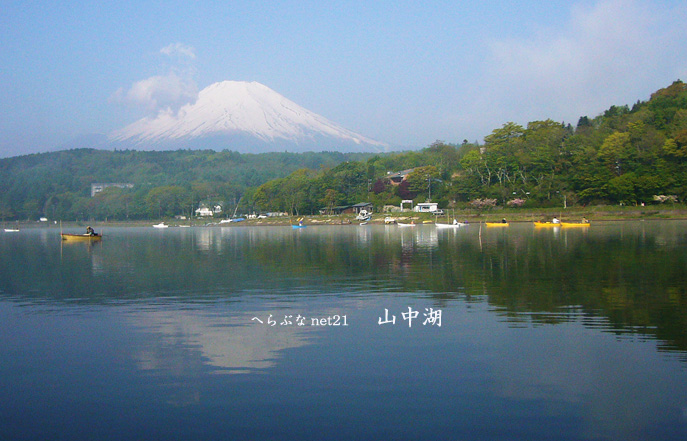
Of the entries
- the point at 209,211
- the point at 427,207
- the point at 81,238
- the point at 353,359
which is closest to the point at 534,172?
the point at 427,207

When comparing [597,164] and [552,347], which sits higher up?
[597,164]

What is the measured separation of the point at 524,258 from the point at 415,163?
95227 millimetres

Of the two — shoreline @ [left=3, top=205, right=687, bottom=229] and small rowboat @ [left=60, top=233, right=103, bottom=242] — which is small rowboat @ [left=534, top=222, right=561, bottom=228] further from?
small rowboat @ [left=60, top=233, right=103, bottom=242]

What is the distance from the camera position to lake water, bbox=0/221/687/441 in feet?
20.1

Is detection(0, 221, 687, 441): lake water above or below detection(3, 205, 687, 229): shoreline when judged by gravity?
below

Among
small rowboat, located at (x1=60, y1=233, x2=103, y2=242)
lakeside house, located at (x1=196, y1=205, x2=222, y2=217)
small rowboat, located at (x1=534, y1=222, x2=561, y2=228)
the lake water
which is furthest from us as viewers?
lakeside house, located at (x1=196, y1=205, x2=222, y2=217)

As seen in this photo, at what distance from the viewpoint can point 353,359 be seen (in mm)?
8406

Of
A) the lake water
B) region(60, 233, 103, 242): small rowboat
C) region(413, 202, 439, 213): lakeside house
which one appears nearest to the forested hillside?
region(413, 202, 439, 213): lakeside house

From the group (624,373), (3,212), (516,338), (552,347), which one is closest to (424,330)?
(516,338)

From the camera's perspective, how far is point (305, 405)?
6613mm

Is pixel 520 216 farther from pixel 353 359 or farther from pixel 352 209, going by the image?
pixel 353 359

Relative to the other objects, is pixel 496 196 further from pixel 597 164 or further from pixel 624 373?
pixel 624 373

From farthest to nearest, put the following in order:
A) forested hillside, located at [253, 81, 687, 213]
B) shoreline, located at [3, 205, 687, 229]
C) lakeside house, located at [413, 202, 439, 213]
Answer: lakeside house, located at [413, 202, 439, 213] < forested hillside, located at [253, 81, 687, 213] < shoreline, located at [3, 205, 687, 229]

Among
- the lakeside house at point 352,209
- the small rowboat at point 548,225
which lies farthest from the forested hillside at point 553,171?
the small rowboat at point 548,225
